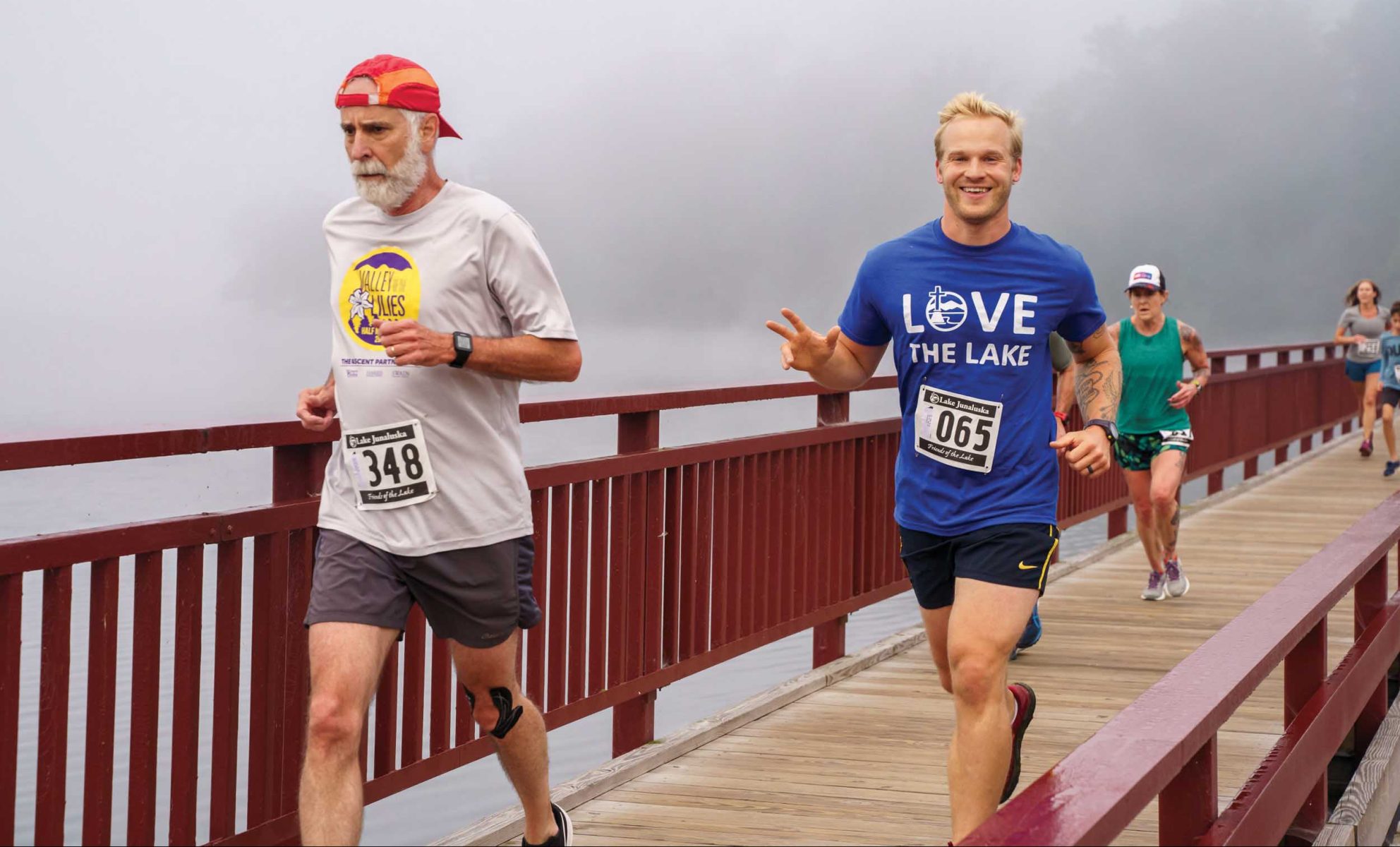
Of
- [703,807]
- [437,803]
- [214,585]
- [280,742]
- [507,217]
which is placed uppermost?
[507,217]

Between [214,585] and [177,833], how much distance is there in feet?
1.87

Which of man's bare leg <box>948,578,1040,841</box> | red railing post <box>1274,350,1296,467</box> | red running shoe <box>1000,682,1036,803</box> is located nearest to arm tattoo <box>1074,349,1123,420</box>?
man's bare leg <box>948,578,1040,841</box>

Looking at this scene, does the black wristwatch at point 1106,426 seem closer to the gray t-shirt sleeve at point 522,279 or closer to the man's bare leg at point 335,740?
the gray t-shirt sleeve at point 522,279

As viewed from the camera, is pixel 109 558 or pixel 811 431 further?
pixel 811 431

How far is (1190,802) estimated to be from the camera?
306 centimetres

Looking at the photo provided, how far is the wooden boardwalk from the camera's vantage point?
4.88 meters

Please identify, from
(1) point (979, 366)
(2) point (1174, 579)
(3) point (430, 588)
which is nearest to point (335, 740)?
(3) point (430, 588)

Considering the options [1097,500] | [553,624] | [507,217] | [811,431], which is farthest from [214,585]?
[1097,500]

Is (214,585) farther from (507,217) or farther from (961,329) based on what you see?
(961,329)

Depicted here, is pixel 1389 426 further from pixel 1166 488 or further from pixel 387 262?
pixel 387 262

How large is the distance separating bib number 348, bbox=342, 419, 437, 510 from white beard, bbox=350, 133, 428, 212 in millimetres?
494

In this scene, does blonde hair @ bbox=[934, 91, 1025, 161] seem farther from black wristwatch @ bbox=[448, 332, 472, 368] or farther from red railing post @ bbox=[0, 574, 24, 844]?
red railing post @ bbox=[0, 574, 24, 844]

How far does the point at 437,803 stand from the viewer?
50.6 metres

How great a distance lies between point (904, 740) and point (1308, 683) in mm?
1691
